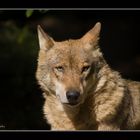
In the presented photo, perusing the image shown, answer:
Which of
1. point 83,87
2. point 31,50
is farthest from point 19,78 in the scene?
point 83,87

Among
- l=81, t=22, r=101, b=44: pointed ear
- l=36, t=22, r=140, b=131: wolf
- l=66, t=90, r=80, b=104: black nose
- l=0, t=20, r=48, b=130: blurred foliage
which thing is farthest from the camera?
l=0, t=20, r=48, b=130: blurred foliage

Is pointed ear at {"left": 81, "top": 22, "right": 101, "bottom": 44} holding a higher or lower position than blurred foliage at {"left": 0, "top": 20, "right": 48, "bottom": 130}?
higher

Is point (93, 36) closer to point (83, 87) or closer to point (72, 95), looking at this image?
point (83, 87)

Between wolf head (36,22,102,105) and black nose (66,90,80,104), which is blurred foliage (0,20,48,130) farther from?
black nose (66,90,80,104)

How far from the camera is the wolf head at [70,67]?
19.2 feet

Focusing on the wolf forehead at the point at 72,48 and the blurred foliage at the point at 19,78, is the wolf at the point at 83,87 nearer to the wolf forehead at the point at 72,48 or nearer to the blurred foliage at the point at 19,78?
the wolf forehead at the point at 72,48

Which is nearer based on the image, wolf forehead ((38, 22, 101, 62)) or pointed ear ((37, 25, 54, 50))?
wolf forehead ((38, 22, 101, 62))

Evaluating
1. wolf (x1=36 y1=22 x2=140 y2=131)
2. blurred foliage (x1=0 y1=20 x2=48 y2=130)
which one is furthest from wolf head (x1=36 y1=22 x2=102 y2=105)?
blurred foliage (x1=0 y1=20 x2=48 y2=130)

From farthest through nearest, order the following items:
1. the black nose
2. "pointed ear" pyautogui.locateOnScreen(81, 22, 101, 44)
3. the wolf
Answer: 1. "pointed ear" pyautogui.locateOnScreen(81, 22, 101, 44)
2. the wolf
3. the black nose

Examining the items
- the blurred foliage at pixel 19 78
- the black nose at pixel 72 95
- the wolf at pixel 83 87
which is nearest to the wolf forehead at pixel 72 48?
the wolf at pixel 83 87

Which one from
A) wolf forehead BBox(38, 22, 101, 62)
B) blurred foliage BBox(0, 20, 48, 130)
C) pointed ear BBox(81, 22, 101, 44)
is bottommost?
blurred foliage BBox(0, 20, 48, 130)

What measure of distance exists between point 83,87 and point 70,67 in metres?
0.18

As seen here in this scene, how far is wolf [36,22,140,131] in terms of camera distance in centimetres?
593
